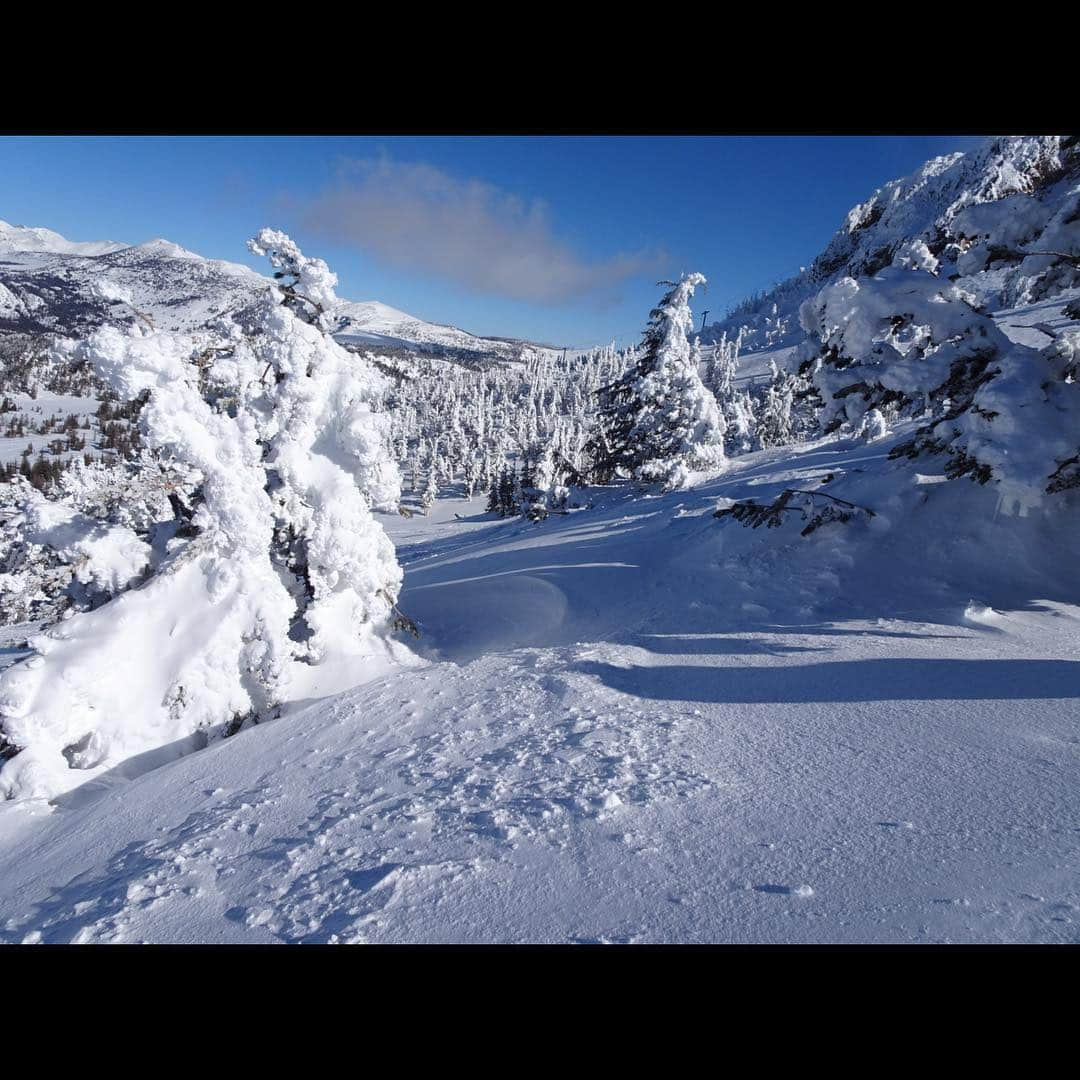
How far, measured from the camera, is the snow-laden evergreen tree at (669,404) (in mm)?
23688

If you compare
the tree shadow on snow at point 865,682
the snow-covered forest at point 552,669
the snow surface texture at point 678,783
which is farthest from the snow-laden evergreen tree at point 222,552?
the tree shadow on snow at point 865,682

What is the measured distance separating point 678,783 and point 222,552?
6612mm

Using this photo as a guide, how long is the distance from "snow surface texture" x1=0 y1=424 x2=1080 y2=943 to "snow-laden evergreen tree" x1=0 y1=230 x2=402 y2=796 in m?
0.74

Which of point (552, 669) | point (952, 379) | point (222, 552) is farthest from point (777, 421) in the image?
point (222, 552)

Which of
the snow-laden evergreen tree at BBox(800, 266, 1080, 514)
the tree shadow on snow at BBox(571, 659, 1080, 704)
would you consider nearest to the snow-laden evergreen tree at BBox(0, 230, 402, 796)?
the tree shadow on snow at BBox(571, 659, 1080, 704)

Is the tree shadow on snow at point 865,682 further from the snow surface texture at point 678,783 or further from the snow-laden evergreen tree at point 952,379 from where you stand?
the snow-laden evergreen tree at point 952,379

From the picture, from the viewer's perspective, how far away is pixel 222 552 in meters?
7.66

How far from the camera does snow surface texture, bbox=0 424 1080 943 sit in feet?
9.27

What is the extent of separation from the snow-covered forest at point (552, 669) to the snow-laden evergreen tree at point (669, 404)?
11.9 m

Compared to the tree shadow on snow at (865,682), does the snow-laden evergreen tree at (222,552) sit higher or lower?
higher

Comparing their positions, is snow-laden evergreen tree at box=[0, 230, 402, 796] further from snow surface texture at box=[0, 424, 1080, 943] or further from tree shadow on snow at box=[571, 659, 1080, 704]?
tree shadow on snow at box=[571, 659, 1080, 704]
